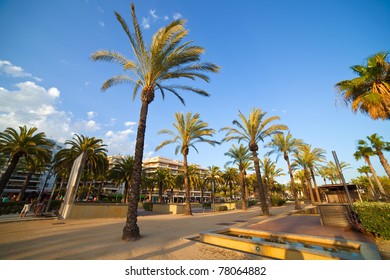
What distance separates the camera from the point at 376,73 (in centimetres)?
938

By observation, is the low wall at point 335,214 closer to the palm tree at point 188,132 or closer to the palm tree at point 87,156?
the palm tree at point 188,132

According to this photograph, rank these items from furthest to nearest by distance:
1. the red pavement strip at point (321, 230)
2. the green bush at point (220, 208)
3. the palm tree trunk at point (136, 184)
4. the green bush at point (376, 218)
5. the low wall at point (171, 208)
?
the green bush at point (220, 208), the low wall at point (171, 208), the palm tree trunk at point (136, 184), the red pavement strip at point (321, 230), the green bush at point (376, 218)

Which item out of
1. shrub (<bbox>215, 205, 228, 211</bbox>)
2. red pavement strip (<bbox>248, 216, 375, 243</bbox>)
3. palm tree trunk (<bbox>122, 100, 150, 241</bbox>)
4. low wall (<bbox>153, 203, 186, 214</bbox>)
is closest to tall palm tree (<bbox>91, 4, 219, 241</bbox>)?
palm tree trunk (<bbox>122, 100, 150, 241</bbox>)

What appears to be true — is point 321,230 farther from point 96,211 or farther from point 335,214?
point 96,211

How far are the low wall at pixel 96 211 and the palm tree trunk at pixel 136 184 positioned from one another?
31.4ft

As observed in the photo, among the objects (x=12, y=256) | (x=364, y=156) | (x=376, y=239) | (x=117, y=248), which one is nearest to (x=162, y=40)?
(x=117, y=248)

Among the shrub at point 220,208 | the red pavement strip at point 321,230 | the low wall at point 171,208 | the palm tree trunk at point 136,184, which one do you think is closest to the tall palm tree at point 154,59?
the palm tree trunk at point 136,184

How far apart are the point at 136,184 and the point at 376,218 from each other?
9858mm

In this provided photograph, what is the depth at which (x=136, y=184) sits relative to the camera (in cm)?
781

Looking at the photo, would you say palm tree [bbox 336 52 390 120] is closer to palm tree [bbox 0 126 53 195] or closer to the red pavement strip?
the red pavement strip

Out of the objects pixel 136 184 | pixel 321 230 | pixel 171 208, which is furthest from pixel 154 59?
pixel 171 208

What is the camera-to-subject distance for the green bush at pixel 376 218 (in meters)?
6.21

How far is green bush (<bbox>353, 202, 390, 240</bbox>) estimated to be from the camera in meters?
6.21
